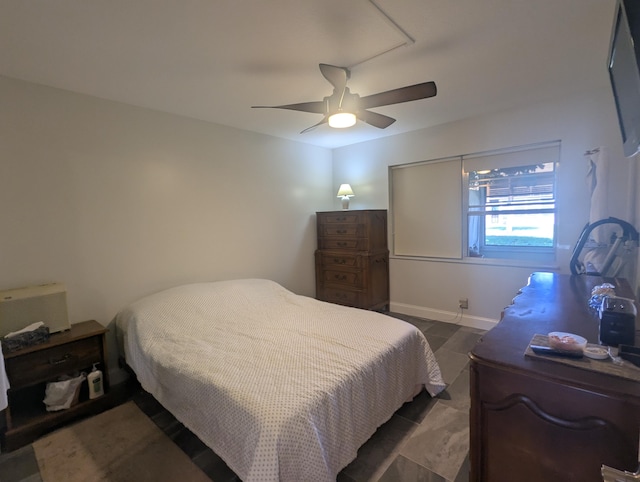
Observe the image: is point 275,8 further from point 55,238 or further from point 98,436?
point 98,436

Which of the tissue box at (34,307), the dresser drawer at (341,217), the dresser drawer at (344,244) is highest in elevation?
the dresser drawer at (341,217)

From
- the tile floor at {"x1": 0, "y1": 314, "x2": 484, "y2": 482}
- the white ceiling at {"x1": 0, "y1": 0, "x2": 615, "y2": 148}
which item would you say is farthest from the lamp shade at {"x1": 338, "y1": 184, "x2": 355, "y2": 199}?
the tile floor at {"x1": 0, "y1": 314, "x2": 484, "y2": 482}

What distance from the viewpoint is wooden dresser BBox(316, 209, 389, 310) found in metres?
3.70

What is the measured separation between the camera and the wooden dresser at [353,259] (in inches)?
146

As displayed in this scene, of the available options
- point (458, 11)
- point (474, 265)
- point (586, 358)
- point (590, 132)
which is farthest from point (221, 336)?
point (590, 132)

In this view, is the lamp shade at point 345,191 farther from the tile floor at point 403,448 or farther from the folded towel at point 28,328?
the folded towel at point 28,328

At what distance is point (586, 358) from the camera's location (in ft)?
3.17

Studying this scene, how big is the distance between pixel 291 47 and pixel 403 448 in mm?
2487

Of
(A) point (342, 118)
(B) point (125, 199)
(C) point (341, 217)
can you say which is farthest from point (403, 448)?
(B) point (125, 199)

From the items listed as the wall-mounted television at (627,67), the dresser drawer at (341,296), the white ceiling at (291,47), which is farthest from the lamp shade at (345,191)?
the wall-mounted television at (627,67)

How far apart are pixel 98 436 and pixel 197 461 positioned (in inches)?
29.8

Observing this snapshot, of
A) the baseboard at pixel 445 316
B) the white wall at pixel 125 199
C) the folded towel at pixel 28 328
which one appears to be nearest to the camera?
the folded towel at pixel 28 328

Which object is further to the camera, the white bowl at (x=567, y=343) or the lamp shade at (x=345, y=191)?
the lamp shade at (x=345, y=191)

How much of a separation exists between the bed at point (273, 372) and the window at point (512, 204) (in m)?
1.91
